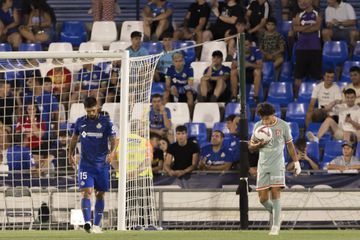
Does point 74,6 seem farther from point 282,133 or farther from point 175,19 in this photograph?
point 282,133

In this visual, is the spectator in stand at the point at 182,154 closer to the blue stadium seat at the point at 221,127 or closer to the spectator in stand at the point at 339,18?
the blue stadium seat at the point at 221,127

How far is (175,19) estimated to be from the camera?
28.3 meters

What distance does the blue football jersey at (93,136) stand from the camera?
1886cm

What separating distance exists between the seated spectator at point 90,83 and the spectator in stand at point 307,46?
3835 millimetres

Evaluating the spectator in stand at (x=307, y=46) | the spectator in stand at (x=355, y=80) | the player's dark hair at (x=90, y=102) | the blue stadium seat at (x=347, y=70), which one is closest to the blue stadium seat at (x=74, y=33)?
the spectator in stand at (x=307, y=46)

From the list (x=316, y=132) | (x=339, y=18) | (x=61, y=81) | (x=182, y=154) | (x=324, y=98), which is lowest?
(x=182, y=154)

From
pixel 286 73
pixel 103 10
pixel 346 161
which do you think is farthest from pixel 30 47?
pixel 346 161

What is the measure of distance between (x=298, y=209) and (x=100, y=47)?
709 centimetres

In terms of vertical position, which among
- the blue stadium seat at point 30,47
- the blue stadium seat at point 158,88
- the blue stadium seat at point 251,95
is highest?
the blue stadium seat at point 30,47

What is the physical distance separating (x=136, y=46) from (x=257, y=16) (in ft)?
8.94

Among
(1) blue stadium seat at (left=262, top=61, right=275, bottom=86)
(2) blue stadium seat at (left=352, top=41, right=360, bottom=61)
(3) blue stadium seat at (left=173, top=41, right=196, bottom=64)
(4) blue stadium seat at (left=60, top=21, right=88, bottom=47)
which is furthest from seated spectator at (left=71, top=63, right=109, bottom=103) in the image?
(2) blue stadium seat at (left=352, top=41, right=360, bottom=61)

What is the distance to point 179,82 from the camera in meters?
24.7

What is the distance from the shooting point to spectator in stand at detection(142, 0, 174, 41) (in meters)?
26.8

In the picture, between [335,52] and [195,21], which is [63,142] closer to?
[195,21]
